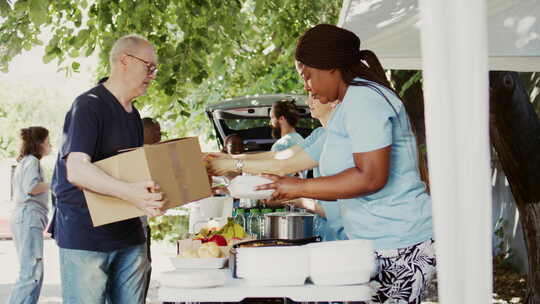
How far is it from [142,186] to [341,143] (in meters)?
0.88

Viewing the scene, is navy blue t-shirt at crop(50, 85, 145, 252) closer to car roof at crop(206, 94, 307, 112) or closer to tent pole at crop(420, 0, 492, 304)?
tent pole at crop(420, 0, 492, 304)

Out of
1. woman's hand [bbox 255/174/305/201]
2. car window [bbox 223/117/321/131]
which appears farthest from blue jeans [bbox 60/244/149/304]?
car window [bbox 223/117/321/131]

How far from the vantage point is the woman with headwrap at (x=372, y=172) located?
269 centimetres

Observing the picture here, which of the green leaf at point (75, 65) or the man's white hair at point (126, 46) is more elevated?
the green leaf at point (75, 65)

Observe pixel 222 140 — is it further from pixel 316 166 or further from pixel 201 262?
pixel 201 262

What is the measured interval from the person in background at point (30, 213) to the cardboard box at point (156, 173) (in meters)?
3.39

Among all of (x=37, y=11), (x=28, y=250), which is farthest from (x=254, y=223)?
(x=28, y=250)

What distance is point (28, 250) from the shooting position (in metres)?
6.43

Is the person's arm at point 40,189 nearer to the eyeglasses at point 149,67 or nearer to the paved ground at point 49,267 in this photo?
the paved ground at point 49,267

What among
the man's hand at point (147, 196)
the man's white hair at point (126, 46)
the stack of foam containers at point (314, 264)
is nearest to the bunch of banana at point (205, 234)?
the man's hand at point (147, 196)

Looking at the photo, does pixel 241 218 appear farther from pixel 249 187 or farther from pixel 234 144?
pixel 234 144

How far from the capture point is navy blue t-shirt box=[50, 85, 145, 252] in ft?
11.4

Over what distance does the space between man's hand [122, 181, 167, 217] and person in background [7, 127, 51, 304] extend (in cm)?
359

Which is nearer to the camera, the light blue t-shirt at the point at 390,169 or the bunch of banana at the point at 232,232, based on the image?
the light blue t-shirt at the point at 390,169
